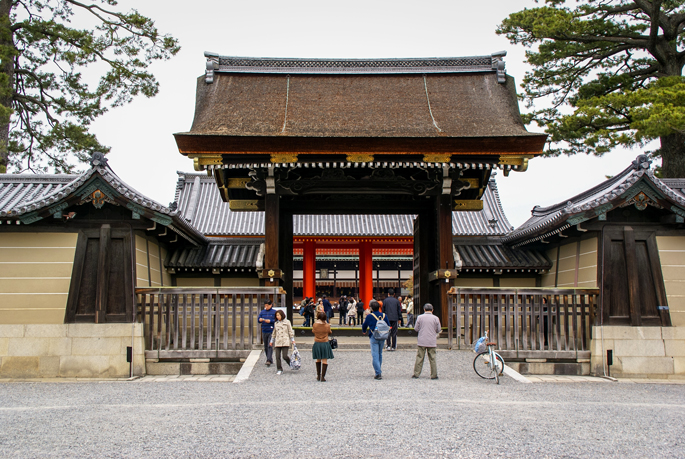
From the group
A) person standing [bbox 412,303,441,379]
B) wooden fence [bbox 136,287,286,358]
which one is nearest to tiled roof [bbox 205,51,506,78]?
wooden fence [bbox 136,287,286,358]

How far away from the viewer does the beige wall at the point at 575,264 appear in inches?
461

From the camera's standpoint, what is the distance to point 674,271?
37.3ft

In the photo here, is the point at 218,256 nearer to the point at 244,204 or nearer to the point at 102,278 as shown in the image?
the point at 244,204

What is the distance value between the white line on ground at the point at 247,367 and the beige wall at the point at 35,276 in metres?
3.96

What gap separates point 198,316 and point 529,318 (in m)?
6.86

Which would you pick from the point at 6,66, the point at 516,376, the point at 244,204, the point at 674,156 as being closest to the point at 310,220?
the point at 244,204

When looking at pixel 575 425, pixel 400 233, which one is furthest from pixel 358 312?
pixel 575 425

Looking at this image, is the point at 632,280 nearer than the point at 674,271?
Yes

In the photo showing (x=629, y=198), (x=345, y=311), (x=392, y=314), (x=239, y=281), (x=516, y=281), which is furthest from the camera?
(x=345, y=311)

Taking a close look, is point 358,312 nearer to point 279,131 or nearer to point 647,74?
point 279,131

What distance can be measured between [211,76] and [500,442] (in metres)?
12.2

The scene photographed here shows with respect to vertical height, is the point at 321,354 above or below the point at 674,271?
below

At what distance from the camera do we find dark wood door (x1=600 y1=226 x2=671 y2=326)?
1118 cm

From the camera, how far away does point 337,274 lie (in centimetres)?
3247
